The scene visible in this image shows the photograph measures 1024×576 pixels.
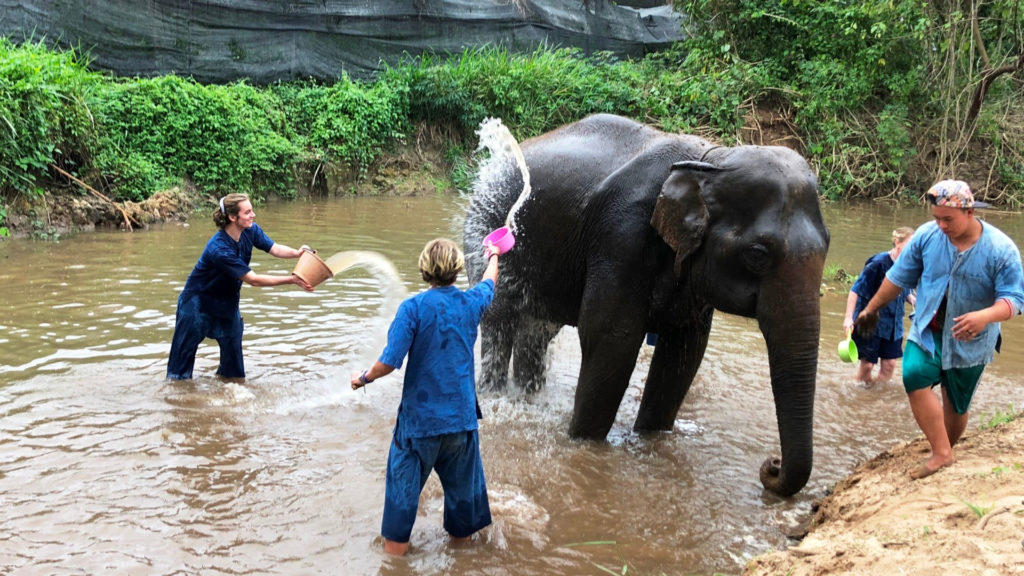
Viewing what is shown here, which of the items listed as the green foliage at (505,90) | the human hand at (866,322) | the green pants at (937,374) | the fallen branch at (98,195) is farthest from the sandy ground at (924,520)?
the green foliage at (505,90)

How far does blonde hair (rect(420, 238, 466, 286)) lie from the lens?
3637 millimetres

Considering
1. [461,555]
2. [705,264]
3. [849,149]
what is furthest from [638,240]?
[849,149]

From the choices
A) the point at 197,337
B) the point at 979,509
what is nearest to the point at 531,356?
the point at 197,337

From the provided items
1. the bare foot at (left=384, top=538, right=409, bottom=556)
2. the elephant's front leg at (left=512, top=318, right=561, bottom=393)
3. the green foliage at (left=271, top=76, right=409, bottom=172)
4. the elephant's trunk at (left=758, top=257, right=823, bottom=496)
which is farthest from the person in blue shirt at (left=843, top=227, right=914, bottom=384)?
the green foliage at (left=271, top=76, right=409, bottom=172)

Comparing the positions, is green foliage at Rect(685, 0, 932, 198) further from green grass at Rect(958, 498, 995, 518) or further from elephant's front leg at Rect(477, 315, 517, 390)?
green grass at Rect(958, 498, 995, 518)

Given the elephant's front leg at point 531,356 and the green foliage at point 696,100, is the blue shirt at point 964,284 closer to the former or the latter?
the elephant's front leg at point 531,356

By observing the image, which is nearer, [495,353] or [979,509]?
[979,509]

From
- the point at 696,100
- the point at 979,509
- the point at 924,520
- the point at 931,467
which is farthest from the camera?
the point at 696,100

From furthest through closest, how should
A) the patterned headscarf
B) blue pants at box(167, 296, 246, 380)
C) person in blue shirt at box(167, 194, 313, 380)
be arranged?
blue pants at box(167, 296, 246, 380) < person in blue shirt at box(167, 194, 313, 380) < the patterned headscarf

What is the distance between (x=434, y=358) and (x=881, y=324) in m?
4.38

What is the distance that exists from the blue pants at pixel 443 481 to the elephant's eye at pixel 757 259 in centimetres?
173

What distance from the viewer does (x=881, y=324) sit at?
6.64m

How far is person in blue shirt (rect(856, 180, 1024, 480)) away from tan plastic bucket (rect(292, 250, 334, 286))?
3464 mm

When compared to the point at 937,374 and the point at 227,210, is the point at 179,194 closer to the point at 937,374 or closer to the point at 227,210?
the point at 227,210
